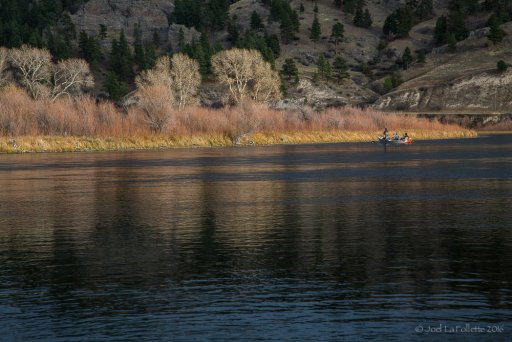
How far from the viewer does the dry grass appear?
94.0m

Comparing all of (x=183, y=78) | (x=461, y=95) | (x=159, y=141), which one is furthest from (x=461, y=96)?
(x=159, y=141)

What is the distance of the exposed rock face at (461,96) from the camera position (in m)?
182

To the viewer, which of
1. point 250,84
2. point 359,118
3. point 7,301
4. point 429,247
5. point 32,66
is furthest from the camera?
point 250,84

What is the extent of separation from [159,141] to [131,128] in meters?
3.88

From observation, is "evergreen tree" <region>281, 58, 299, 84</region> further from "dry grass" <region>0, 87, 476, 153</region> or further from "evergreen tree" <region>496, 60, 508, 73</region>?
"dry grass" <region>0, 87, 476, 153</region>

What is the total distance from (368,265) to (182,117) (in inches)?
3413

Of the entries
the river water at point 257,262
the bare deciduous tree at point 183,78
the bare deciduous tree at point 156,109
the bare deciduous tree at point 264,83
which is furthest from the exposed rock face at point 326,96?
the river water at point 257,262

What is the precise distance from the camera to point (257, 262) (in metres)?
22.1

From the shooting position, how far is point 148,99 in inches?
4055

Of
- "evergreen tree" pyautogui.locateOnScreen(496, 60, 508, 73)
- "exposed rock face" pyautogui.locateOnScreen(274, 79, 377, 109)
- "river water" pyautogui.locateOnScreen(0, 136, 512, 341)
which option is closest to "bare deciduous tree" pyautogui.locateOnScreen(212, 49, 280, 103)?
"exposed rock face" pyautogui.locateOnScreen(274, 79, 377, 109)

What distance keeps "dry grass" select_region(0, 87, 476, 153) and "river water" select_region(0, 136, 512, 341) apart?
49943 millimetres

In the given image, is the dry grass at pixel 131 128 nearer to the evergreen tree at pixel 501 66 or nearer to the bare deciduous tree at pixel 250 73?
the bare deciduous tree at pixel 250 73

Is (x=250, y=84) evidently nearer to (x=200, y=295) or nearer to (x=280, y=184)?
(x=280, y=184)

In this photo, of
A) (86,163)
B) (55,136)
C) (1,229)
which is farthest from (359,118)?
(1,229)
